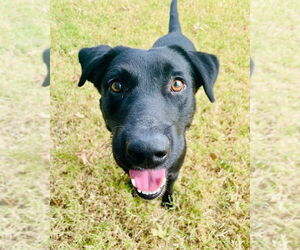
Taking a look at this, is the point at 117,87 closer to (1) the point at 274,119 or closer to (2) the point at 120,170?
(2) the point at 120,170

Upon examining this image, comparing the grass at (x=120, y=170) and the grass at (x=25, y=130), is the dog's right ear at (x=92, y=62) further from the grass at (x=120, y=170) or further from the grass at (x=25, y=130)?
the grass at (x=120, y=170)

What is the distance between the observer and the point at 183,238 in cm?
270

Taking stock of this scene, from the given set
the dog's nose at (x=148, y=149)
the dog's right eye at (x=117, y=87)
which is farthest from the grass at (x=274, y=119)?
the dog's right eye at (x=117, y=87)

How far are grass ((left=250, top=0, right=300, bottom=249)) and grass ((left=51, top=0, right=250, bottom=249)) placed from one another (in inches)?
19.0

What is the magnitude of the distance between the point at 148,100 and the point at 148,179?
24.9 inches

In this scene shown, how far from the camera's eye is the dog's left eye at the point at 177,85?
2.45 metres

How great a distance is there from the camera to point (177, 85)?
8.09 feet

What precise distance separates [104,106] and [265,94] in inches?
56.1

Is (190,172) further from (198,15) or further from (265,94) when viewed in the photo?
(198,15)

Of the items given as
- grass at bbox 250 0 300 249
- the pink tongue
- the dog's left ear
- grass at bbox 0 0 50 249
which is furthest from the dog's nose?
grass at bbox 250 0 300 249

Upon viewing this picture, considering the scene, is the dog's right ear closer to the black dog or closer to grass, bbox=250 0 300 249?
the black dog

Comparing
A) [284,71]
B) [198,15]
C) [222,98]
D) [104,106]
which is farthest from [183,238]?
[198,15]

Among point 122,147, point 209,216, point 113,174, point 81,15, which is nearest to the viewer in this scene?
point 122,147

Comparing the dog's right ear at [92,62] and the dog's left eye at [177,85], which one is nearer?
the dog's left eye at [177,85]
